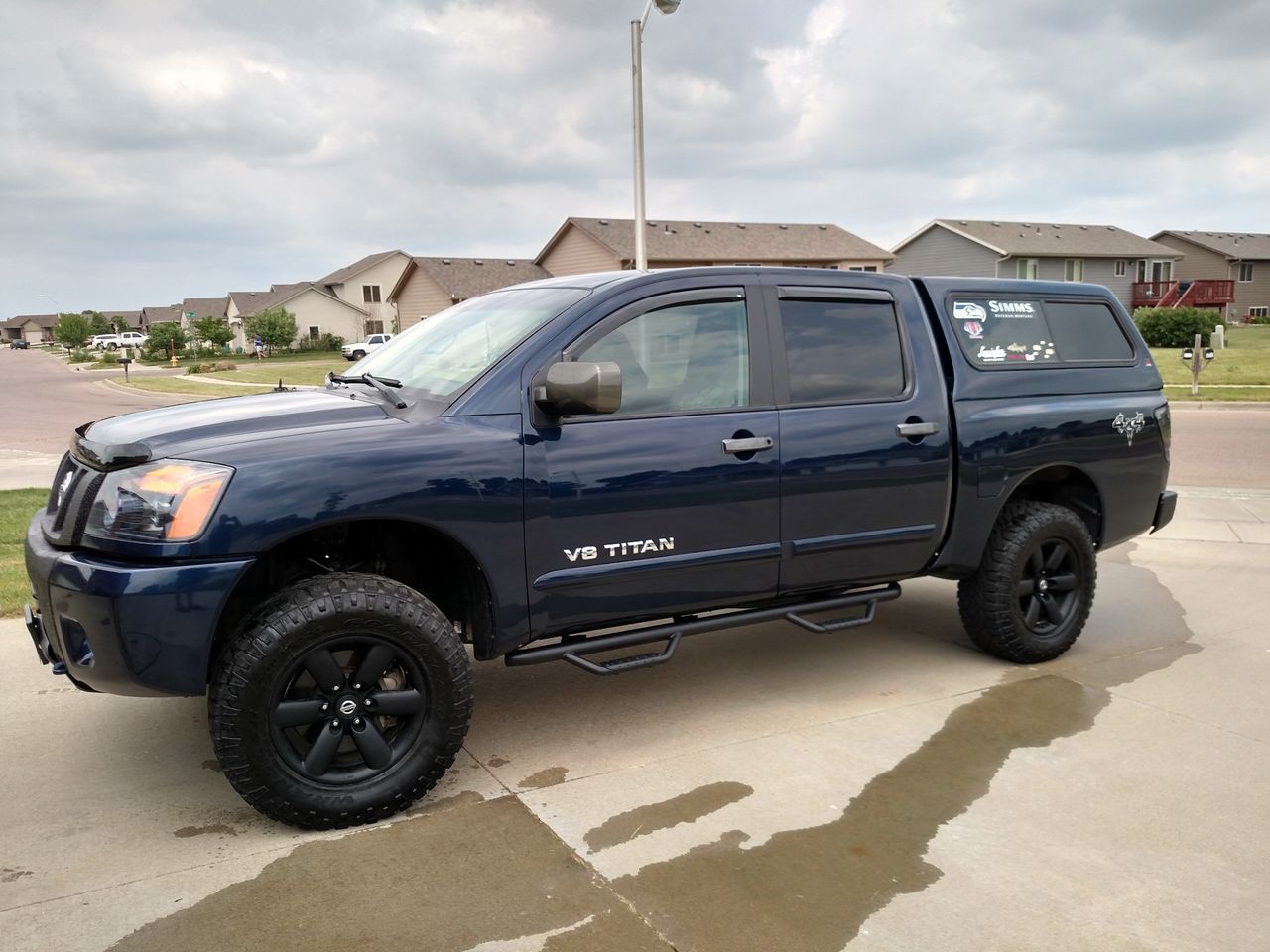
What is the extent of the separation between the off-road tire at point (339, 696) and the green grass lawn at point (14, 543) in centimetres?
219

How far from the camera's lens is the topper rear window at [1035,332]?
5.09 m

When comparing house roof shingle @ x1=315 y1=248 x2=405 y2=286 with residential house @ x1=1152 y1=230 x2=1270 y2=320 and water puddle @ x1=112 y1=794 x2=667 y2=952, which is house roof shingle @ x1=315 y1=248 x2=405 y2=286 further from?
water puddle @ x1=112 y1=794 x2=667 y2=952

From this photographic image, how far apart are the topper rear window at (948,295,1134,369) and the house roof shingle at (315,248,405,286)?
237 ft

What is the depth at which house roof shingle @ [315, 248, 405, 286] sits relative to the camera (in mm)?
75000

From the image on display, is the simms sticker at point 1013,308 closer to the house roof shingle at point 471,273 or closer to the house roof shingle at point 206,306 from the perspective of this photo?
the house roof shingle at point 471,273

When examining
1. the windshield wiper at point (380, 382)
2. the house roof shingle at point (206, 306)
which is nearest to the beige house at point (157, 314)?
the house roof shingle at point (206, 306)

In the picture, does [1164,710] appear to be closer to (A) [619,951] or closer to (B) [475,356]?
(A) [619,951]

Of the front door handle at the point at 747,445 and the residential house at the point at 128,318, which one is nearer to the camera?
the front door handle at the point at 747,445

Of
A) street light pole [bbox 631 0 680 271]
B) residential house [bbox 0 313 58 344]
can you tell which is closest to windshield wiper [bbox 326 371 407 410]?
street light pole [bbox 631 0 680 271]

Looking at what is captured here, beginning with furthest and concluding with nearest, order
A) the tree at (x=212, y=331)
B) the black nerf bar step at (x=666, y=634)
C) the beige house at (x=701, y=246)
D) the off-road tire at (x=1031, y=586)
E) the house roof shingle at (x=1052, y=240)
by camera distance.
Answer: the tree at (x=212, y=331)
the house roof shingle at (x=1052, y=240)
the beige house at (x=701, y=246)
the off-road tire at (x=1031, y=586)
the black nerf bar step at (x=666, y=634)

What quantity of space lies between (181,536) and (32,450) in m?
14.4

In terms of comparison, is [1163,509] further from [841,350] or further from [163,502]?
[163,502]

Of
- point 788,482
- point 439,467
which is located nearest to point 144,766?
point 439,467

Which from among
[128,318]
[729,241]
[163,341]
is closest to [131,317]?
[128,318]
